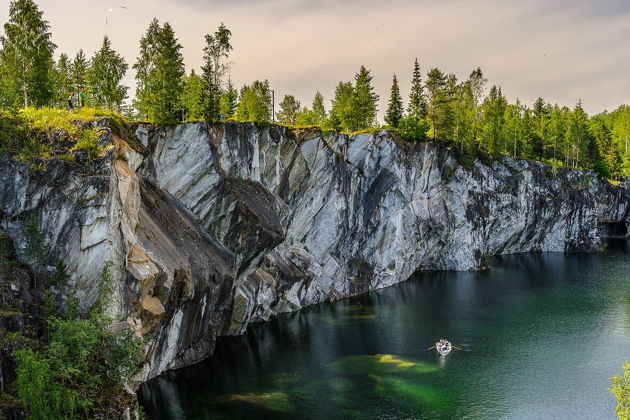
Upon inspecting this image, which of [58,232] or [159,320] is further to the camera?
[159,320]

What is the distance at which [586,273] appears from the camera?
80.0 meters

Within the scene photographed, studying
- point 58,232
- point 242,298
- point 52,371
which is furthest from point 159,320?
point 242,298

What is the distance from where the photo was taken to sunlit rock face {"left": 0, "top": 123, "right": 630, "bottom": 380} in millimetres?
32094

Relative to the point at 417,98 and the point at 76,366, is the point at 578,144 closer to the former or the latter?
the point at 417,98

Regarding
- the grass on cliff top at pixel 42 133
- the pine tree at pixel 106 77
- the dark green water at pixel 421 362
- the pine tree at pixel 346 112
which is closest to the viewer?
the grass on cliff top at pixel 42 133

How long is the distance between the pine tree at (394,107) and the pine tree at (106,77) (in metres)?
46.5

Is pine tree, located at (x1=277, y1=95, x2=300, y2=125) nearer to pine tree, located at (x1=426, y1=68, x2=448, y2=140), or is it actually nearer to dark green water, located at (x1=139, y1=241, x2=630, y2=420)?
pine tree, located at (x1=426, y1=68, x2=448, y2=140)

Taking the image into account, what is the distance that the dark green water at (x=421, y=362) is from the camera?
35531 millimetres

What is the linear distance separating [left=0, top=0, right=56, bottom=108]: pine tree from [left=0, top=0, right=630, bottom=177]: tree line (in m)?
0.08

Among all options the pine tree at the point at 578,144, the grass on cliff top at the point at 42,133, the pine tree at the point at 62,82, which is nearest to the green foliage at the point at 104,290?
the grass on cliff top at the point at 42,133

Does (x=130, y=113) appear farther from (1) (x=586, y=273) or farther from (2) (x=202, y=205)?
(1) (x=586, y=273)

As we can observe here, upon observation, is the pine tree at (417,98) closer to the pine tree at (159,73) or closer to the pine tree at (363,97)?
the pine tree at (363,97)

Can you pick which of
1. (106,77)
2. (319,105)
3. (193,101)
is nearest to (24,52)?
(106,77)

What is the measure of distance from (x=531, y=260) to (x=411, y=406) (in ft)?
222
